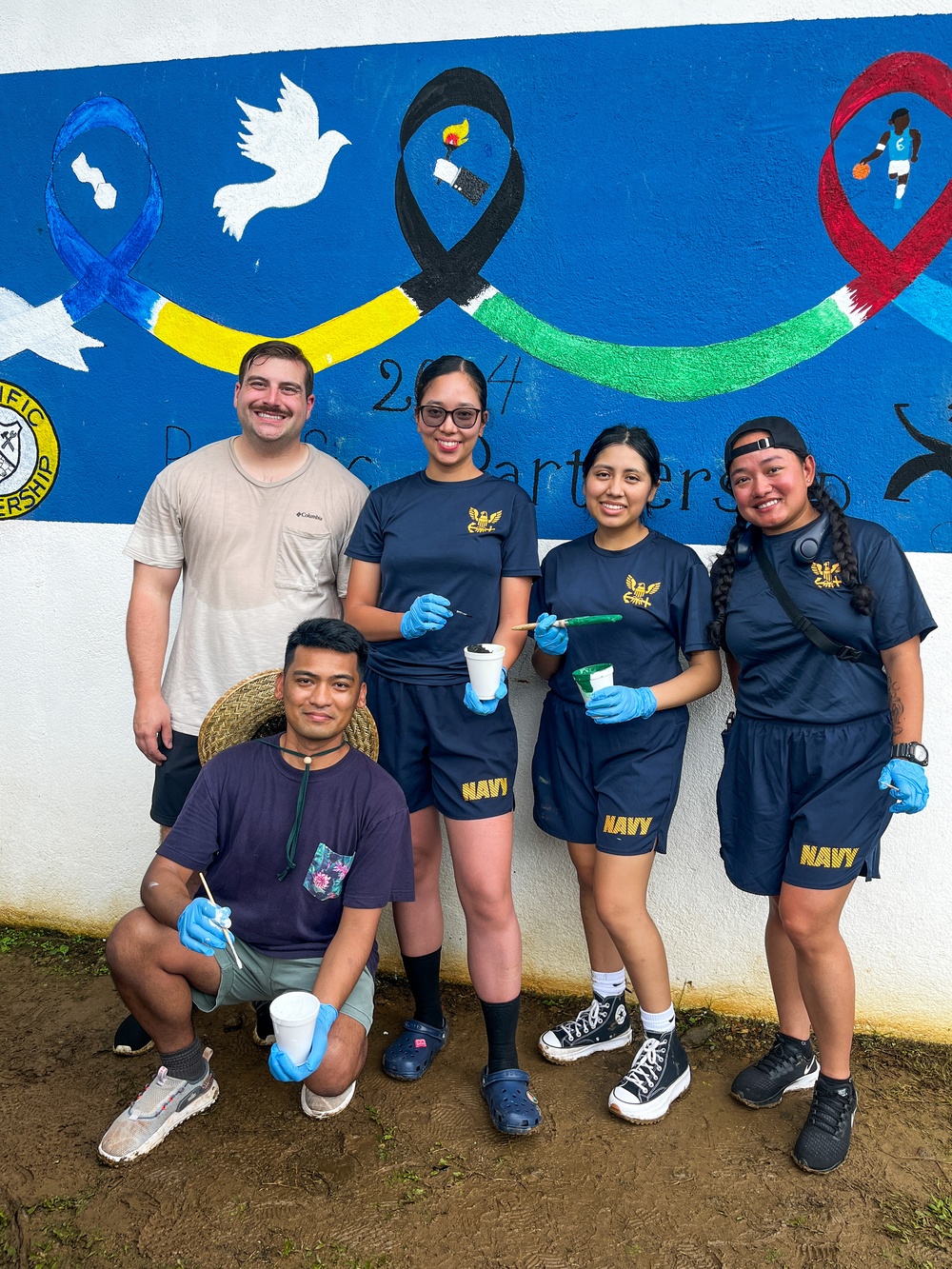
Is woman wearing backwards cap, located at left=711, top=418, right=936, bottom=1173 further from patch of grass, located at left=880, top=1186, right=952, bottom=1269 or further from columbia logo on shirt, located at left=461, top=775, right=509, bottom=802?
columbia logo on shirt, located at left=461, top=775, right=509, bottom=802

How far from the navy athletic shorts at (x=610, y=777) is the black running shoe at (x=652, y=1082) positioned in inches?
23.5

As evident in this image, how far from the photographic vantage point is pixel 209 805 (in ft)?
7.96

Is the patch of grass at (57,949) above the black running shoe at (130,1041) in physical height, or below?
below

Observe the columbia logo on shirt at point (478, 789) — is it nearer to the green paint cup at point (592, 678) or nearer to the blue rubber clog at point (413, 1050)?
the green paint cup at point (592, 678)

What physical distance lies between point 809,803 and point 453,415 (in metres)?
1.49

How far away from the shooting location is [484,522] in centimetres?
272

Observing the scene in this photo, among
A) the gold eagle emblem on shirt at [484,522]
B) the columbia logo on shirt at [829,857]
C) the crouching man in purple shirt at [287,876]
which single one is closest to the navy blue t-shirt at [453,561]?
the gold eagle emblem on shirt at [484,522]

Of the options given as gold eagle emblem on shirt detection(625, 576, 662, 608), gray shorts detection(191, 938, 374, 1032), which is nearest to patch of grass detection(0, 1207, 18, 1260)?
gray shorts detection(191, 938, 374, 1032)

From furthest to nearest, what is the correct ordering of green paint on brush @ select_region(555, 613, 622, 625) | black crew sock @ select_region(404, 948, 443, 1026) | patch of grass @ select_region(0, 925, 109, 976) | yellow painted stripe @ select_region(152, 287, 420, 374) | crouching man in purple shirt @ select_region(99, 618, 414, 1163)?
1. patch of grass @ select_region(0, 925, 109, 976)
2. yellow painted stripe @ select_region(152, 287, 420, 374)
3. black crew sock @ select_region(404, 948, 443, 1026)
4. green paint on brush @ select_region(555, 613, 622, 625)
5. crouching man in purple shirt @ select_region(99, 618, 414, 1163)

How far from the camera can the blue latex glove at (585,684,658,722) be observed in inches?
100

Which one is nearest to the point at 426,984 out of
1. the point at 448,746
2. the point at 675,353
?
the point at 448,746

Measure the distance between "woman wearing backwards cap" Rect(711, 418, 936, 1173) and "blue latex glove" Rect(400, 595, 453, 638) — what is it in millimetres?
796

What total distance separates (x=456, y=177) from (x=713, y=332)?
1.06 meters

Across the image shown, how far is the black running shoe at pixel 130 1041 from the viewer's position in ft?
9.77
